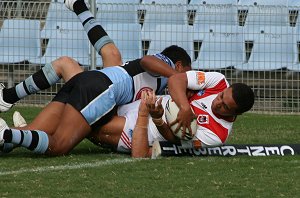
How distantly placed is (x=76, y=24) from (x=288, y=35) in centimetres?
318

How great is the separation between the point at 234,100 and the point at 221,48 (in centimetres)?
621

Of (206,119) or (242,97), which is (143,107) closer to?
(206,119)

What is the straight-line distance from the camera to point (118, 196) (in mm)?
6777

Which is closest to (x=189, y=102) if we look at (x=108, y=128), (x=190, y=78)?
(x=190, y=78)

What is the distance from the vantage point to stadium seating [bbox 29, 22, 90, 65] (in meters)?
14.7

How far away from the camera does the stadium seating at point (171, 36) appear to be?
14.6 meters

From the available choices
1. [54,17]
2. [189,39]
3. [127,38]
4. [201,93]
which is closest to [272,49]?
[189,39]

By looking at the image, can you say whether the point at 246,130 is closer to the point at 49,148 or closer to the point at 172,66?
the point at 172,66

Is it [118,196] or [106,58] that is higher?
[106,58]

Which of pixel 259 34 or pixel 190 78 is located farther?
pixel 259 34

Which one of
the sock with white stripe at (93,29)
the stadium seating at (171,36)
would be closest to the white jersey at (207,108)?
the sock with white stripe at (93,29)

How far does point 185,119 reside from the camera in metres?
8.52

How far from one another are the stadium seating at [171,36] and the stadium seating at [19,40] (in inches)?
72.2

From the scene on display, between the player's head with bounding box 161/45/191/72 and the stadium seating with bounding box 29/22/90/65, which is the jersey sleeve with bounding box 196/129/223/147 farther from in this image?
→ the stadium seating with bounding box 29/22/90/65
